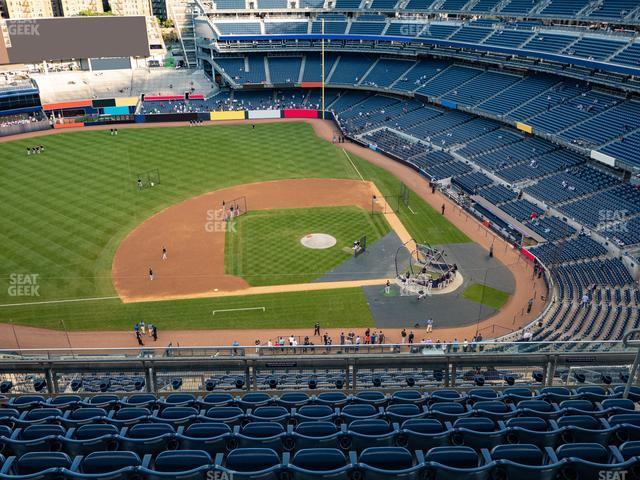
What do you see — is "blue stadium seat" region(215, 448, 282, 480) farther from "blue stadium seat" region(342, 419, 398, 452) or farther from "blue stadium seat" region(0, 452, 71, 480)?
"blue stadium seat" region(0, 452, 71, 480)

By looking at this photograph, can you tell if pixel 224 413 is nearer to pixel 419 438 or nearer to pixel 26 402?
pixel 419 438

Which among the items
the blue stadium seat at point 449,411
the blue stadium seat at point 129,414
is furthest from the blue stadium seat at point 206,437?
the blue stadium seat at point 449,411

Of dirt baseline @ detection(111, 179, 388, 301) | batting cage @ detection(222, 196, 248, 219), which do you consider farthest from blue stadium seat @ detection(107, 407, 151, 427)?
batting cage @ detection(222, 196, 248, 219)

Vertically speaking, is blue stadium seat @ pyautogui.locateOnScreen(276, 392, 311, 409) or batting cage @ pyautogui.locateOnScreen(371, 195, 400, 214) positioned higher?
batting cage @ pyautogui.locateOnScreen(371, 195, 400, 214)

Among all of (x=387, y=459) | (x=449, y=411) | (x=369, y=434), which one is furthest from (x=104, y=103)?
(x=387, y=459)

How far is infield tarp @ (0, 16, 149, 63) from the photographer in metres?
81.4

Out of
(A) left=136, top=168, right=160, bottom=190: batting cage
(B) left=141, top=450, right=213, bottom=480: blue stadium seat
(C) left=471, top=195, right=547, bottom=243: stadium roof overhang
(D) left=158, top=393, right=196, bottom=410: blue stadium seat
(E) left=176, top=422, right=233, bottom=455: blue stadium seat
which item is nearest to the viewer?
(B) left=141, top=450, right=213, bottom=480: blue stadium seat

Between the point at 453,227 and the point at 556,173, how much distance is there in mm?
12721

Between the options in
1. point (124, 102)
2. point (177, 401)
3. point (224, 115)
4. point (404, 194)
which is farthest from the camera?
point (124, 102)

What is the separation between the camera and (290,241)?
43250 millimetres

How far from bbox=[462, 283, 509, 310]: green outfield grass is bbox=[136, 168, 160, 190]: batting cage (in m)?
34.7

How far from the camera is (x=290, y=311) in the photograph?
34.5m

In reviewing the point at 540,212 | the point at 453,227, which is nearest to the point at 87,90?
the point at 453,227

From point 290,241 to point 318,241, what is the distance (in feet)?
7.64
